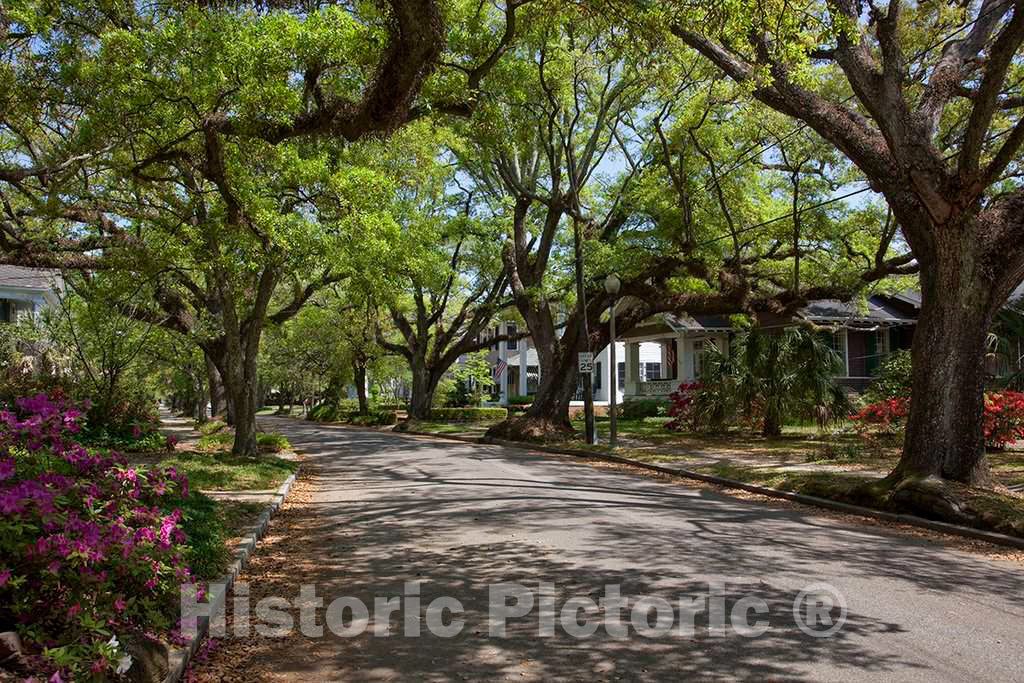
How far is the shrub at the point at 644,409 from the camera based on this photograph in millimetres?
37500

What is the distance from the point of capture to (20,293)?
113 ft

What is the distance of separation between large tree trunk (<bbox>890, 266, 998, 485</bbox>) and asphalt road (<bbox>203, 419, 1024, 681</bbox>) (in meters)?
2.10

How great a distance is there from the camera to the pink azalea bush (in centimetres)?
365

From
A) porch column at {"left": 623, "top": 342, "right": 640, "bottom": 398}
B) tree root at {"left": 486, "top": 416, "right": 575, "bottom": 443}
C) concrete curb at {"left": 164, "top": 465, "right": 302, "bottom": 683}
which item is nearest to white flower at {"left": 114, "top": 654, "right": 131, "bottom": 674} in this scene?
concrete curb at {"left": 164, "top": 465, "right": 302, "bottom": 683}

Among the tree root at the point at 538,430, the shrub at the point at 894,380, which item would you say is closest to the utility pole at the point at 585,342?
the tree root at the point at 538,430

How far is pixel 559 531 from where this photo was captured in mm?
9133

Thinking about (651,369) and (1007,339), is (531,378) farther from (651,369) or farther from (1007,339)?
(1007,339)

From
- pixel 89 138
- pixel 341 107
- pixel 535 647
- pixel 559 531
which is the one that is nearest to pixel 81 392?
pixel 89 138

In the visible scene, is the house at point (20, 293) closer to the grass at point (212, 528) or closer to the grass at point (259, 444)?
the grass at point (259, 444)

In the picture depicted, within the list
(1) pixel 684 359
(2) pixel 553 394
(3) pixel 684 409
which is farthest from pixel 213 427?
(1) pixel 684 359

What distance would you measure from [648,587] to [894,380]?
18986 mm

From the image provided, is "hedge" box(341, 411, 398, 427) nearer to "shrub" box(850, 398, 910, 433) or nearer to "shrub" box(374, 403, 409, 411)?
"shrub" box(374, 403, 409, 411)

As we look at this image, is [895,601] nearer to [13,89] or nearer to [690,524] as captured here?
[690,524]

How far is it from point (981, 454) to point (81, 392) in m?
19.4
